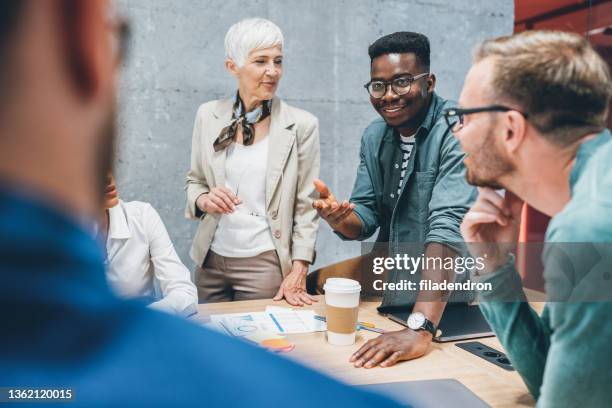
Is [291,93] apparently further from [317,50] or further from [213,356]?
[213,356]

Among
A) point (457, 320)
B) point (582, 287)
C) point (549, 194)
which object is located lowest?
point (457, 320)

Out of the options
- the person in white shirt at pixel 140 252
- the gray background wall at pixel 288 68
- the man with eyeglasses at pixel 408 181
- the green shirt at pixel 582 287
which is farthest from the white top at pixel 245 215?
the green shirt at pixel 582 287

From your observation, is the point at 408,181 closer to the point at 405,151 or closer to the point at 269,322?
the point at 405,151

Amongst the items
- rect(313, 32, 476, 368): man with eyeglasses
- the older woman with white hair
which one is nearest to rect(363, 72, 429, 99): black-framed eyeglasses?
rect(313, 32, 476, 368): man with eyeglasses

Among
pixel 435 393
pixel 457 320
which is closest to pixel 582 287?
pixel 435 393

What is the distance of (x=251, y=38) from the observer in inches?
71.7

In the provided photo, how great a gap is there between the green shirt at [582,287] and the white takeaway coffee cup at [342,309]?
18.3 inches

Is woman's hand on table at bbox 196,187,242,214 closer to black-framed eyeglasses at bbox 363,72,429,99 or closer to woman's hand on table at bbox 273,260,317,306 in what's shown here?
woman's hand on table at bbox 273,260,317,306

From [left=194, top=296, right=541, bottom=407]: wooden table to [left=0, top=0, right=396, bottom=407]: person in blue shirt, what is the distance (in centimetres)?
74

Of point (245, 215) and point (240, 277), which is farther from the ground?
point (245, 215)

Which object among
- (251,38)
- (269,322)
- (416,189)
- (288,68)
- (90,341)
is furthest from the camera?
(288,68)

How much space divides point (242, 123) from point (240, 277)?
1.80 feet

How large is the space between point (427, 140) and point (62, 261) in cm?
139

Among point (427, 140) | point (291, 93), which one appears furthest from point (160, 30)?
point (427, 140)
